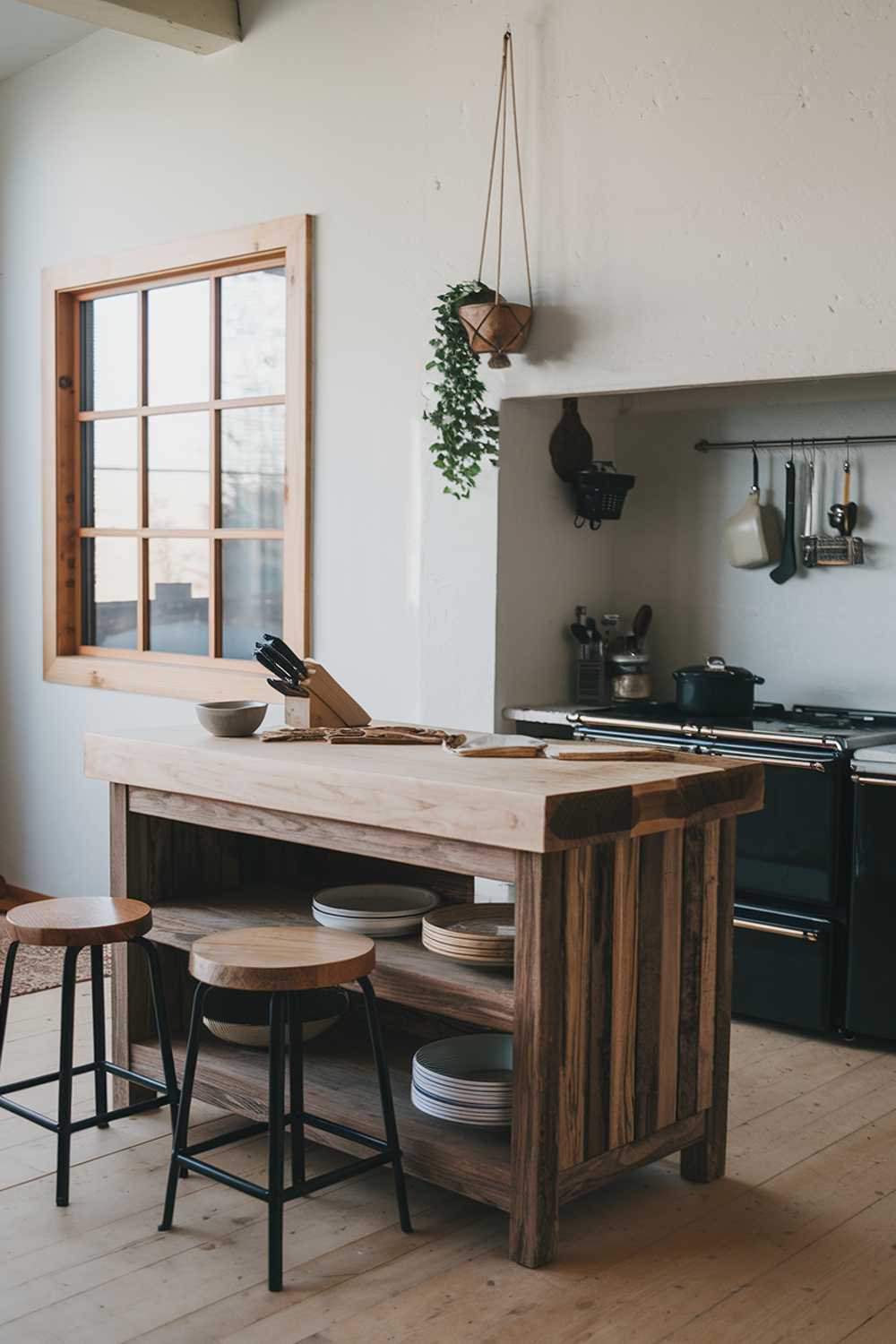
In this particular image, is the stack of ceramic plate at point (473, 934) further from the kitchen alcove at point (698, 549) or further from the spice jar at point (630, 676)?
the spice jar at point (630, 676)

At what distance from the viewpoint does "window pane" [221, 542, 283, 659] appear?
17.0 feet

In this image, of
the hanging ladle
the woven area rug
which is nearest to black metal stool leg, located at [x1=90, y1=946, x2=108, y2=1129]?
the woven area rug

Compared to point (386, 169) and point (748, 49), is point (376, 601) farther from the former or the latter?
point (748, 49)

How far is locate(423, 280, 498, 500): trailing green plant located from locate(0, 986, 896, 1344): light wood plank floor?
209 centimetres

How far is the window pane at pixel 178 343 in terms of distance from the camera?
5.39 metres

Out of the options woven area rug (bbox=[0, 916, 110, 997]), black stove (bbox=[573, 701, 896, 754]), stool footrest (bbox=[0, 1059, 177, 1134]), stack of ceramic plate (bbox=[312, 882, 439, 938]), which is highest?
black stove (bbox=[573, 701, 896, 754])

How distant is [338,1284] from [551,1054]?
580mm

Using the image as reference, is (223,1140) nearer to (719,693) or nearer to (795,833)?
(795,833)

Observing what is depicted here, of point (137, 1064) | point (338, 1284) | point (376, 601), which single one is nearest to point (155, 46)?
point (376, 601)

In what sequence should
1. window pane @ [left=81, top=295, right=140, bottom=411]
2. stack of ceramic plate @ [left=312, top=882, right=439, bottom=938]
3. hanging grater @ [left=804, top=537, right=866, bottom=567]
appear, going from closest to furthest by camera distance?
stack of ceramic plate @ [left=312, top=882, right=439, bottom=938] < hanging grater @ [left=804, top=537, right=866, bottom=567] < window pane @ [left=81, top=295, right=140, bottom=411]

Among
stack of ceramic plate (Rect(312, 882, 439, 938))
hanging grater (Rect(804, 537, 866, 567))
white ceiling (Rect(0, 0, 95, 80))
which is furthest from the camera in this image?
white ceiling (Rect(0, 0, 95, 80))

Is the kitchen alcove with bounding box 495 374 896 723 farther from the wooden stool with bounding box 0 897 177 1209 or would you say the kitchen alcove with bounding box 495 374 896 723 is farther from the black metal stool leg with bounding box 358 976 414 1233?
the black metal stool leg with bounding box 358 976 414 1233

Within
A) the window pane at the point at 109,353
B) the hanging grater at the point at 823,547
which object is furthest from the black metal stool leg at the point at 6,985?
the window pane at the point at 109,353

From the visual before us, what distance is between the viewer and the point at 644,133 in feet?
13.1
